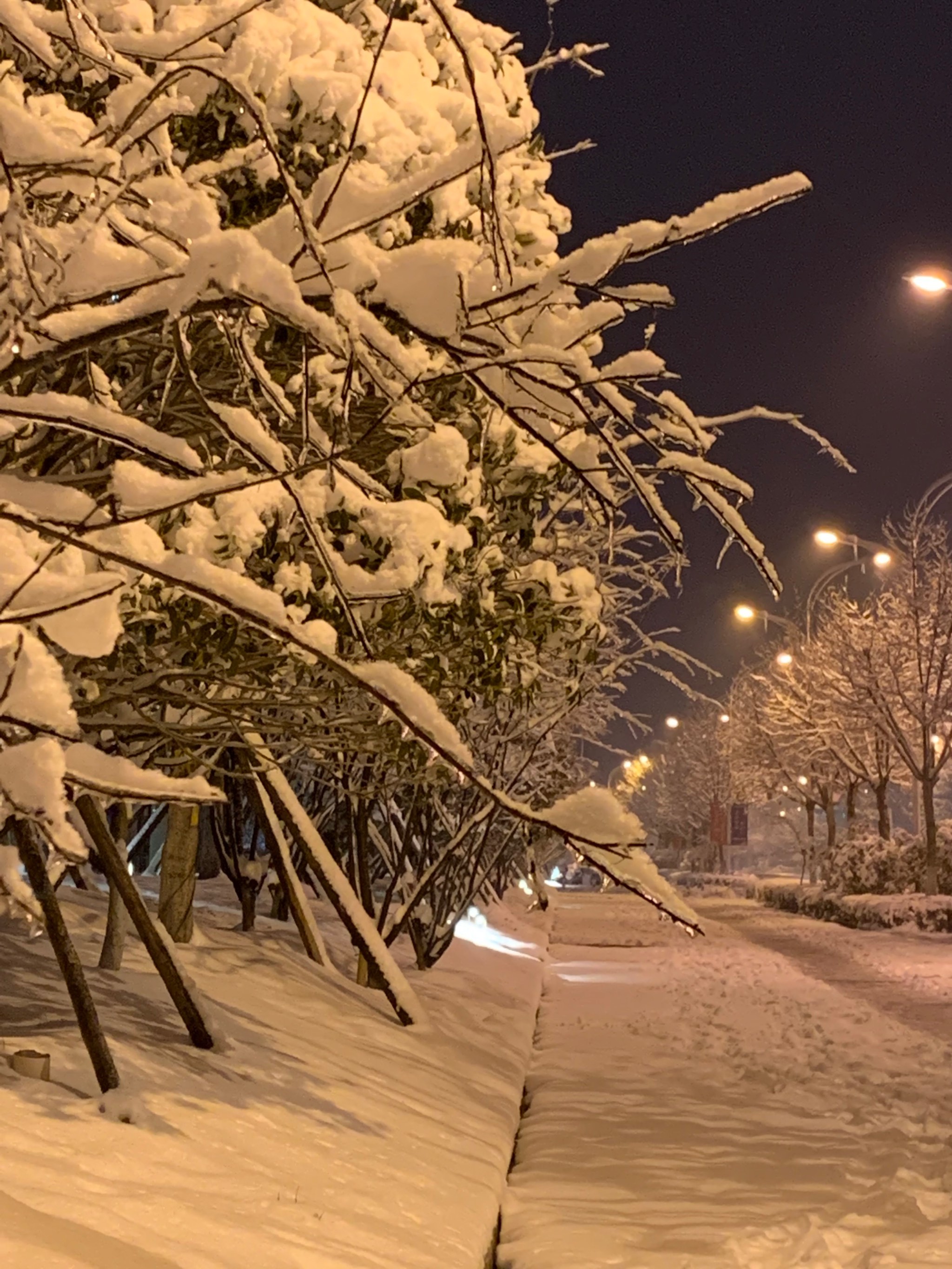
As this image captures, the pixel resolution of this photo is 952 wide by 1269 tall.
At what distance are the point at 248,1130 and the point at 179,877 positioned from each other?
12.3 ft

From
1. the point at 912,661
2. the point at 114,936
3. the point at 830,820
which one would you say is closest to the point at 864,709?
the point at 912,661

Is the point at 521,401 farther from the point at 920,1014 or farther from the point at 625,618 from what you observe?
the point at 920,1014

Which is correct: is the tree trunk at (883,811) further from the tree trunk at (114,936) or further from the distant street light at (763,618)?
the tree trunk at (114,936)

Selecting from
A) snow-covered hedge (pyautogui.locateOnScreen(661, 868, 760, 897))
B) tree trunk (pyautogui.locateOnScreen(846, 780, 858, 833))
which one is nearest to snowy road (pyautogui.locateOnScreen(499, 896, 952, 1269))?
tree trunk (pyautogui.locateOnScreen(846, 780, 858, 833))

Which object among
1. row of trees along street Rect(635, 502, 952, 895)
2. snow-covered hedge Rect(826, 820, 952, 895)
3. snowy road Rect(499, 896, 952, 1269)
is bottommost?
snowy road Rect(499, 896, 952, 1269)

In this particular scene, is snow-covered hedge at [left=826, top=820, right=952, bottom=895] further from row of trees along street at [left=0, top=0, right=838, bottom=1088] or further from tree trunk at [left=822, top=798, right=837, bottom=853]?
row of trees along street at [left=0, top=0, right=838, bottom=1088]

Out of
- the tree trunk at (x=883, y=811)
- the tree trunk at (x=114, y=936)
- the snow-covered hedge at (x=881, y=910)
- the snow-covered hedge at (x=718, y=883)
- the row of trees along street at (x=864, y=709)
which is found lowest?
the tree trunk at (x=114, y=936)

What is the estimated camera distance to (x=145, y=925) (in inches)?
200

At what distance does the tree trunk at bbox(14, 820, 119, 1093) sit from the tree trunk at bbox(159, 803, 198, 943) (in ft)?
11.5

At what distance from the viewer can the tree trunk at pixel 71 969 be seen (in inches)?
156

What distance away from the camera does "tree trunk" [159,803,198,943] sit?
7.77m

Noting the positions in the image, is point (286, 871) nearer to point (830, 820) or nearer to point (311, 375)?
point (311, 375)

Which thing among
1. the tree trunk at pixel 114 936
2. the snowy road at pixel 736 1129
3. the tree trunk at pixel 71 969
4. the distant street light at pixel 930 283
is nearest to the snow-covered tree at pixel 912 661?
the snowy road at pixel 736 1129

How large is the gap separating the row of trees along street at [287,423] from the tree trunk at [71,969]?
0.06ft
